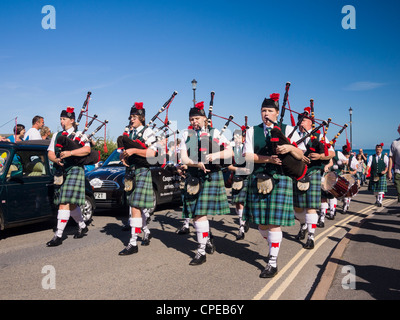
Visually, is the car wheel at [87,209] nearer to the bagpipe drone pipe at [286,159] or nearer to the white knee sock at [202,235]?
the white knee sock at [202,235]

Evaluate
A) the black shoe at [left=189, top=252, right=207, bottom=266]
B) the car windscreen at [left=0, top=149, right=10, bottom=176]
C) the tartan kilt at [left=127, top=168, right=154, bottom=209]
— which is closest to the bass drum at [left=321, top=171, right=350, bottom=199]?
the black shoe at [left=189, top=252, right=207, bottom=266]

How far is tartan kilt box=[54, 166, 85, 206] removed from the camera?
575cm

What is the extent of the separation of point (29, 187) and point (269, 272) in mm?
4178

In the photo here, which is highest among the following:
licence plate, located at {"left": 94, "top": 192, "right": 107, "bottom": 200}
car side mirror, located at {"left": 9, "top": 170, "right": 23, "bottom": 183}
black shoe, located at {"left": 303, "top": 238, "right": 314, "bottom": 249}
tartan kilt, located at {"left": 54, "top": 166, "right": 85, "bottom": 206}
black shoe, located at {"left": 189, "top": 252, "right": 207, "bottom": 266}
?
car side mirror, located at {"left": 9, "top": 170, "right": 23, "bottom": 183}

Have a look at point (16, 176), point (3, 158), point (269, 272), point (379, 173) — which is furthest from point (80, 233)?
point (379, 173)

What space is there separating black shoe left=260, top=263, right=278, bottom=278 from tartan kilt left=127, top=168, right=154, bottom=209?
6.51ft

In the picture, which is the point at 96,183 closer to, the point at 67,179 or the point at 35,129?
the point at 35,129

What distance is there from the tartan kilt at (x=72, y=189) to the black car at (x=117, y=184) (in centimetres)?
232

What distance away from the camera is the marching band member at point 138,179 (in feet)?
17.1

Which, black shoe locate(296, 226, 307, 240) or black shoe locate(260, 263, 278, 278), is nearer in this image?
black shoe locate(260, 263, 278, 278)

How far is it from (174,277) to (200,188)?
1195 millimetres

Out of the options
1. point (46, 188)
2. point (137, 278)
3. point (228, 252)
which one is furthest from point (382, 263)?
point (46, 188)

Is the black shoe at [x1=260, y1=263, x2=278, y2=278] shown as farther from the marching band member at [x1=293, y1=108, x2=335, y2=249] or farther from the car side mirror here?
the car side mirror
